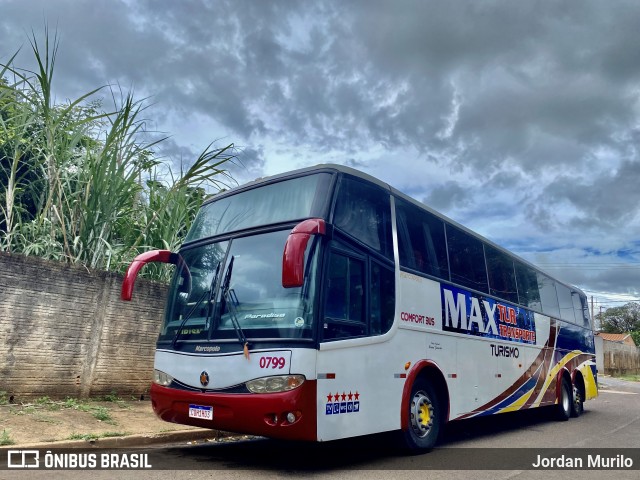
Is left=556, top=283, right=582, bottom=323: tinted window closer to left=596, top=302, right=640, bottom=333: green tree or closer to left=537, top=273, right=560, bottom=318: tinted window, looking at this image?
left=537, top=273, right=560, bottom=318: tinted window

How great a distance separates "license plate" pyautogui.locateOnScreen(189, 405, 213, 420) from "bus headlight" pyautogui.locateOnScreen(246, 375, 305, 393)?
0.55m

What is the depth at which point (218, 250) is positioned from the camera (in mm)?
6715

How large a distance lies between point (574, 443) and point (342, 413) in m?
4.78

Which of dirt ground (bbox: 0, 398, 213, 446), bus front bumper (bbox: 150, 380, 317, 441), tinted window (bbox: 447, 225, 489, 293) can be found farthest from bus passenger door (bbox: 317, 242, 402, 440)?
dirt ground (bbox: 0, 398, 213, 446)

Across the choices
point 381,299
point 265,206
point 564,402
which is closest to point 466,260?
point 381,299

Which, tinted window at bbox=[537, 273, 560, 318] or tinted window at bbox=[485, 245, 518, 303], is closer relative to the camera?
tinted window at bbox=[485, 245, 518, 303]

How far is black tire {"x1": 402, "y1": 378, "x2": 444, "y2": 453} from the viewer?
7.00 metres

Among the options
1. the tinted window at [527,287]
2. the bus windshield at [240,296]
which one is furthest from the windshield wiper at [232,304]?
the tinted window at [527,287]

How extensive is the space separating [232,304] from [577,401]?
10.8 metres

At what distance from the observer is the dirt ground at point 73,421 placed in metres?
6.58

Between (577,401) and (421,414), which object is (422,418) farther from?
(577,401)

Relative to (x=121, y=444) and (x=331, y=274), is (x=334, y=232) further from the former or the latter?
(x=121, y=444)

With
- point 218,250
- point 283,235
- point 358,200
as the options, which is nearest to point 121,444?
point 218,250

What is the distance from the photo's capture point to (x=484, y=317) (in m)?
9.50
